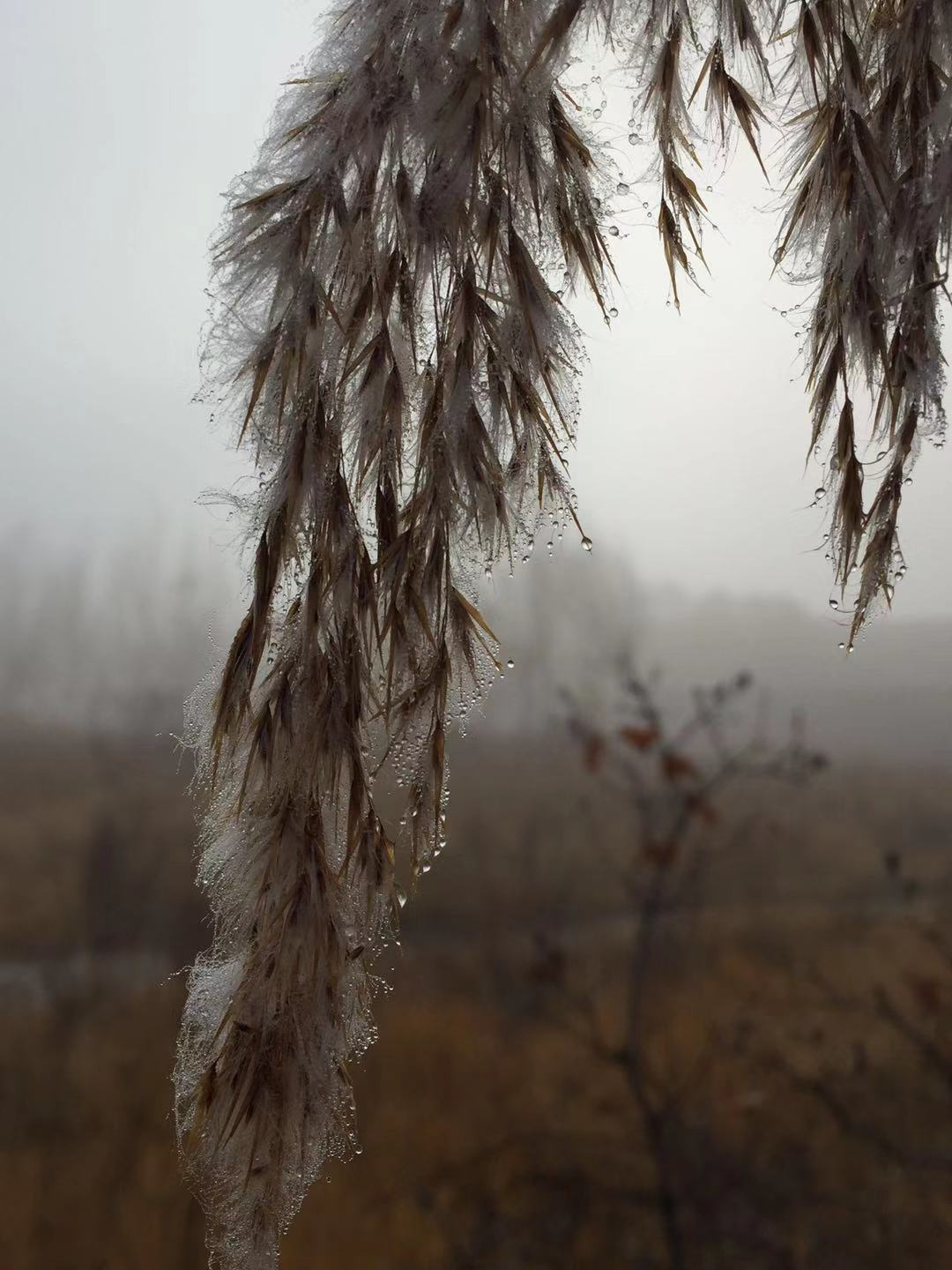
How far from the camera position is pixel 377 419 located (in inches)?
12.6

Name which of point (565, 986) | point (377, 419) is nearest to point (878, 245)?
point (377, 419)

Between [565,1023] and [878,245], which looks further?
[565,1023]

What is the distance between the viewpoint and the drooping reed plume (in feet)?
1.00

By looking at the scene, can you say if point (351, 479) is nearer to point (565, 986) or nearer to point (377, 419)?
point (377, 419)

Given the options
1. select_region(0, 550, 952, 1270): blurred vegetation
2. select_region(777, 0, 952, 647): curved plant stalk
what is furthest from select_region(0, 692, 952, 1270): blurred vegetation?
select_region(777, 0, 952, 647): curved plant stalk

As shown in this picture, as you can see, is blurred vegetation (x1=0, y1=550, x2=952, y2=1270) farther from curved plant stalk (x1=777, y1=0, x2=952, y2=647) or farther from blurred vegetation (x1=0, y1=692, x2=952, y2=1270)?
curved plant stalk (x1=777, y1=0, x2=952, y2=647)

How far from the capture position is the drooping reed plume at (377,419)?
1.00 feet

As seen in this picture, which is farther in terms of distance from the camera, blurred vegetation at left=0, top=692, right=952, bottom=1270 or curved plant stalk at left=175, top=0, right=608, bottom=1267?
blurred vegetation at left=0, top=692, right=952, bottom=1270

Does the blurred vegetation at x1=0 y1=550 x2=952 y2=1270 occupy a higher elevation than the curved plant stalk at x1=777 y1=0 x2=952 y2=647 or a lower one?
lower

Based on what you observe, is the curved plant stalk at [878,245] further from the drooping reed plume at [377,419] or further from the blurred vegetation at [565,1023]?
the blurred vegetation at [565,1023]

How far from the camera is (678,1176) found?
1688mm

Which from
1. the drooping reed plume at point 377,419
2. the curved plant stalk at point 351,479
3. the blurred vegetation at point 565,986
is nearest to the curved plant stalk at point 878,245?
the drooping reed plume at point 377,419

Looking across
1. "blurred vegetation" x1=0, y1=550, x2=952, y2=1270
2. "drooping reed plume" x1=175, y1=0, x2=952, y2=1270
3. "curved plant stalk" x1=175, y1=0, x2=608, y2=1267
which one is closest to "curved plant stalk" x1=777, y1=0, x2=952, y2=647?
"drooping reed plume" x1=175, y1=0, x2=952, y2=1270

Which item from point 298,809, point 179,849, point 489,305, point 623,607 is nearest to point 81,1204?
point 179,849
